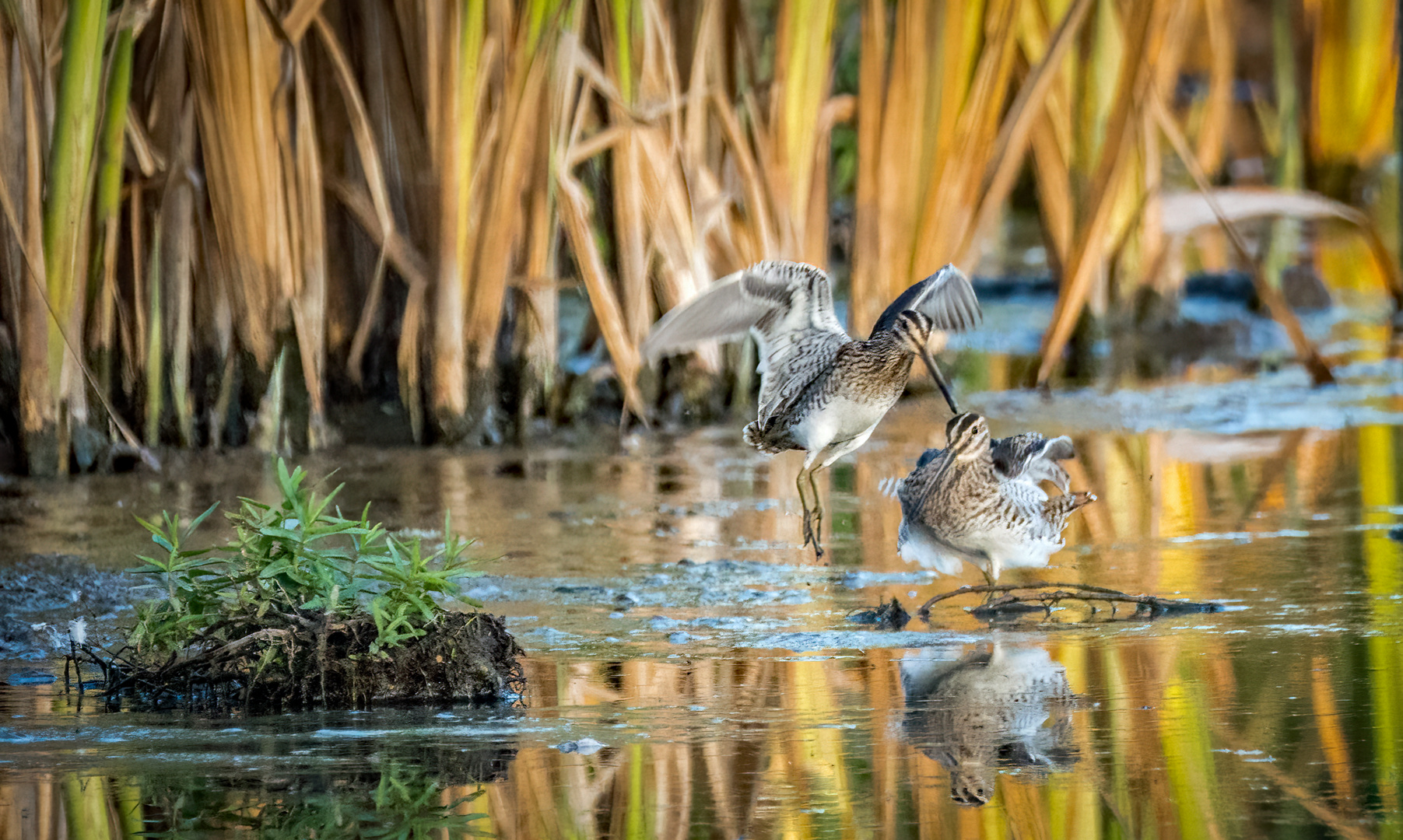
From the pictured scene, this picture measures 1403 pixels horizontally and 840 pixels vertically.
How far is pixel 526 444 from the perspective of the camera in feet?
27.0

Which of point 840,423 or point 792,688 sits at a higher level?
point 840,423

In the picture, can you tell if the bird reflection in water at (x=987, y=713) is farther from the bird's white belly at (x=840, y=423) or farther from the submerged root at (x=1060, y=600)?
the bird's white belly at (x=840, y=423)

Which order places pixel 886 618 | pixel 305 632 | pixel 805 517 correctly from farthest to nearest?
pixel 805 517
pixel 886 618
pixel 305 632

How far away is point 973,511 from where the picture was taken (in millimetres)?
5348

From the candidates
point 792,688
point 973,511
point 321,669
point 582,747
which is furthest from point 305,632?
point 973,511

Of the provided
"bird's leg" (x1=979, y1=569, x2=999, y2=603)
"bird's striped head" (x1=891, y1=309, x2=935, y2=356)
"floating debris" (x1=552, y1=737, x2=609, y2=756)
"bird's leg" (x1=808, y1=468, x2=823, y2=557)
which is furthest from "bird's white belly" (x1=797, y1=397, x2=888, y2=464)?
"floating debris" (x1=552, y1=737, x2=609, y2=756)

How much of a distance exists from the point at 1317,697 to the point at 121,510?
447 centimetres

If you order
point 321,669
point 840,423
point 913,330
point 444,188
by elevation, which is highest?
point 444,188

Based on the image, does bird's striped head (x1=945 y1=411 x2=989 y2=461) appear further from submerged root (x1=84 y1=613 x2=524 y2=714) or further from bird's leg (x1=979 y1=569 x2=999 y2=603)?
submerged root (x1=84 y1=613 x2=524 y2=714)

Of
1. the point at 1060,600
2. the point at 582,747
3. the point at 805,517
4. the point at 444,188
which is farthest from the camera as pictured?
the point at 444,188

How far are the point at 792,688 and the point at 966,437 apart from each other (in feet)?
4.50

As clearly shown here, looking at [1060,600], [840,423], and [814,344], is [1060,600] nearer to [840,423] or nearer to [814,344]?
[840,423]

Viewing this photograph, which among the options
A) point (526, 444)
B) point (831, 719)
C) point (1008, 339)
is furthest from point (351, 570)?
point (1008, 339)

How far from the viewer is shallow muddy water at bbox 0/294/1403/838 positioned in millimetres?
3510
